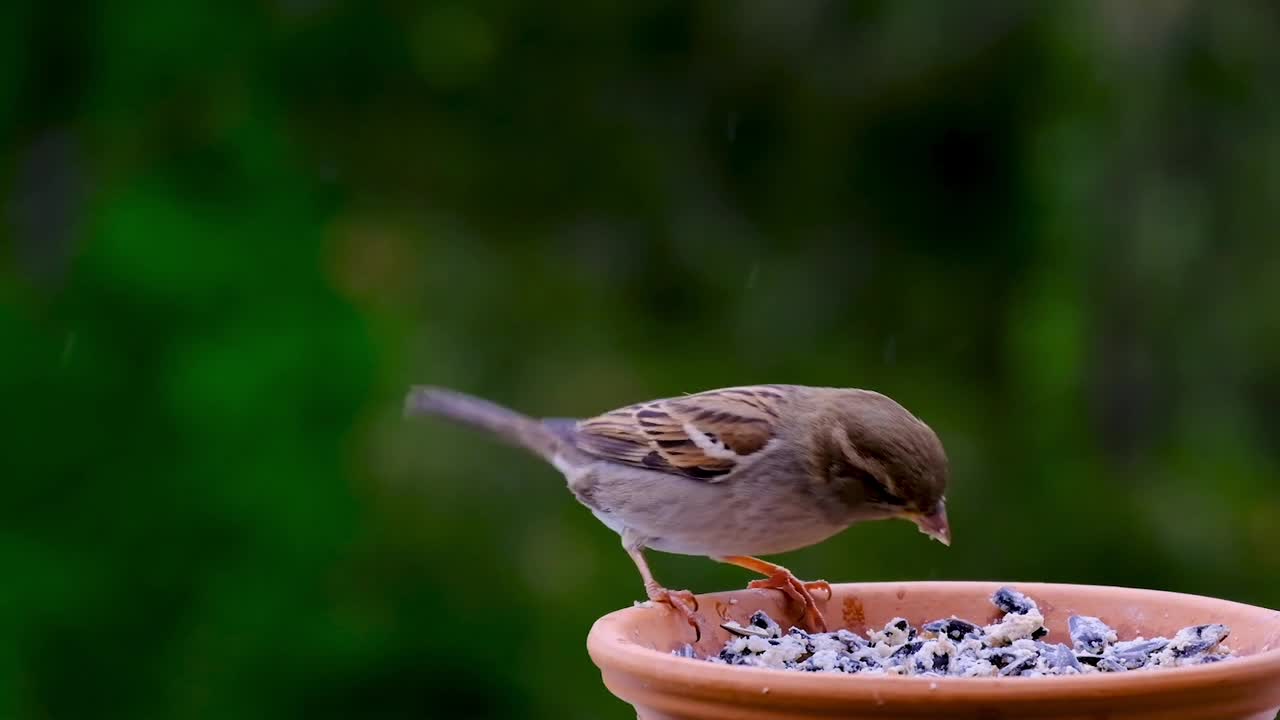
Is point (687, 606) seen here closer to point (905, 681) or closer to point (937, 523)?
point (937, 523)

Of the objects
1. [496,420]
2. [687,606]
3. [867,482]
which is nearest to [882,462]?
[867,482]

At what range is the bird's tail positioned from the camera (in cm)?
246

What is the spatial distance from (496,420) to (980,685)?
1.28m

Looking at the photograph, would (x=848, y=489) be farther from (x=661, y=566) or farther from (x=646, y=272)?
(x=646, y=272)

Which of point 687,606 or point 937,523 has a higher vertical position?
point 937,523

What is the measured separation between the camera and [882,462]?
1943mm

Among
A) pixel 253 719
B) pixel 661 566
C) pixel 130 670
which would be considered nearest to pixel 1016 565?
pixel 661 566

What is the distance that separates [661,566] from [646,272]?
0.68 metres

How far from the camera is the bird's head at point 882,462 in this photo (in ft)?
6.32

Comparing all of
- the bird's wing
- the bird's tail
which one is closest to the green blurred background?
the bird's tail

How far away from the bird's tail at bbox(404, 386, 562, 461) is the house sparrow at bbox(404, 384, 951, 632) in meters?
0.12

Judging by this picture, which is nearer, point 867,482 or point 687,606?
point 687,606

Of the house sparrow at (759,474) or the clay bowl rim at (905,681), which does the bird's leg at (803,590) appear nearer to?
the house sparrow at (759,474)

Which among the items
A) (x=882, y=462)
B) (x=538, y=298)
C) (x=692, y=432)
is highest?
(x=882, y=462)
